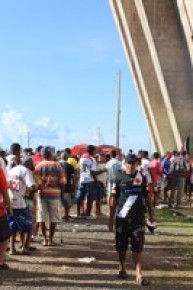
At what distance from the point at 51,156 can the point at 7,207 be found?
350cm

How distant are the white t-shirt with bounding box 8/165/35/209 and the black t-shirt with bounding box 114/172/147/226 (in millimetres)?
2067

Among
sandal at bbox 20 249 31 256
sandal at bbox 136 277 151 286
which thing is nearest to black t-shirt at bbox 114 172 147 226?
sandal at bbox 136 277 151 286

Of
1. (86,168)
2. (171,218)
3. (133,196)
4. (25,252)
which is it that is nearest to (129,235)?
(133,196)

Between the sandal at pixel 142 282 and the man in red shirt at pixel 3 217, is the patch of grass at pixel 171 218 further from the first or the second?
the man in red shirt at pixel 3 217

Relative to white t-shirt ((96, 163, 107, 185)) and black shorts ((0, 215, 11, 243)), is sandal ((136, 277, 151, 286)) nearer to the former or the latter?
black shorts ((0, 215, 11, 243))

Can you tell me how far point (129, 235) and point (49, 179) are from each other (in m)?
3.08

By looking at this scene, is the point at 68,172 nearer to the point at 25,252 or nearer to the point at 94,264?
the point at 25,252

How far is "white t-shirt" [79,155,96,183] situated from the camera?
1616 cm

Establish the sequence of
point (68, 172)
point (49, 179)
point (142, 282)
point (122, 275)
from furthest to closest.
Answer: point (68, 172)
point (49, 179)
point (122, 275)
point (142, 282)

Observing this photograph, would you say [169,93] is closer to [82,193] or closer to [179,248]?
[82,193]

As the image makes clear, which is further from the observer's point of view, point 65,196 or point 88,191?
point 88,191

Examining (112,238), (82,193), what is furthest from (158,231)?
(82,193)

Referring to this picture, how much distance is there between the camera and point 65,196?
15.4 metres

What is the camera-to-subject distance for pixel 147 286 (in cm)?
838
